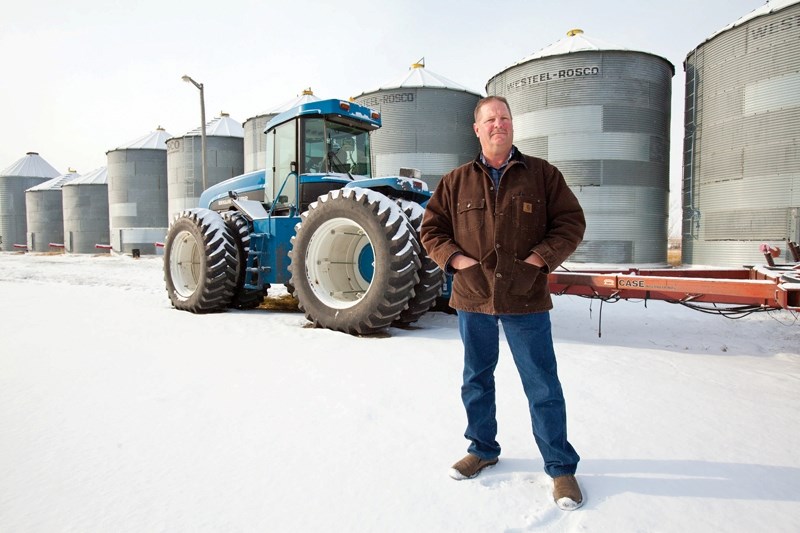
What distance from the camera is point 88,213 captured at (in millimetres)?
30828

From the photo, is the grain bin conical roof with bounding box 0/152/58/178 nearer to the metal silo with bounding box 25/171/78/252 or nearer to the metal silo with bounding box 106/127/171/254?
the metal silo with bounding box 25/171/78/252

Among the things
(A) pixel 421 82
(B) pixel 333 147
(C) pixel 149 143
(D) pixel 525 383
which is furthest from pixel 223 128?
(D) pixel 525 383

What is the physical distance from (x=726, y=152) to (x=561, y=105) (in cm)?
431

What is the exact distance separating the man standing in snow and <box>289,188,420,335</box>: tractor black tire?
7.70 ft

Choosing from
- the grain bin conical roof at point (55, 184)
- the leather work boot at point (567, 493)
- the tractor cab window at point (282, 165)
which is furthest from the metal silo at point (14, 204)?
the leather work boot at point (567, 493)

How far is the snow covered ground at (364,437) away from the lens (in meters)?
1.85

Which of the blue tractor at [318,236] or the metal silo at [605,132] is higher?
the metal silo at [605,132]

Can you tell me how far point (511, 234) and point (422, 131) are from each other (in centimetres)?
1496

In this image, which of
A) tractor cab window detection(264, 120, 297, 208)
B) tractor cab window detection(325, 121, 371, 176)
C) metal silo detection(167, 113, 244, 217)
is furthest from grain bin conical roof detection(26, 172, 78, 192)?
tractor cab window detection(325, 121, 371, 176)

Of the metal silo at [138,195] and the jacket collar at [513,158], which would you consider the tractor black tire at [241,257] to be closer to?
the jacket collar at [513,158]

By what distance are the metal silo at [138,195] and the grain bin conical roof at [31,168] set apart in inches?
676

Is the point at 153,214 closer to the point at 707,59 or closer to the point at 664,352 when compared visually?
the point at 707,59

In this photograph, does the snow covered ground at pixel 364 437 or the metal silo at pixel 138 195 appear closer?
the snow covered ground at pixel 364 437

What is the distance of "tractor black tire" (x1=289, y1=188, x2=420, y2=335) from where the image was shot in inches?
180
